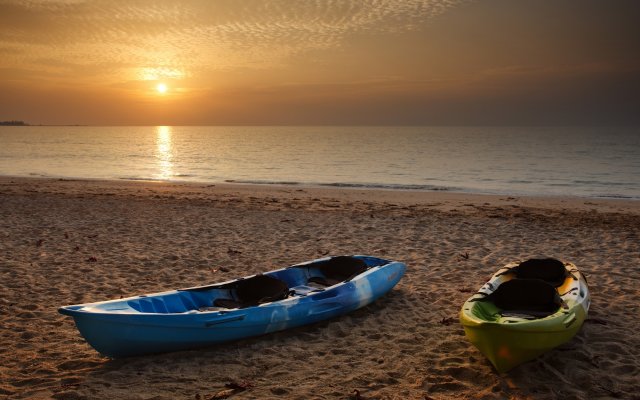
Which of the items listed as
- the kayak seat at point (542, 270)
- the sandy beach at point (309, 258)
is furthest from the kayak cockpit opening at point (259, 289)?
the kayak seat at point (542, 270)

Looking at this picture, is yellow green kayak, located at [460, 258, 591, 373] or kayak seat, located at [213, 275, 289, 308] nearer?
yellow green kayak, located at [460, 258, 591, 373]

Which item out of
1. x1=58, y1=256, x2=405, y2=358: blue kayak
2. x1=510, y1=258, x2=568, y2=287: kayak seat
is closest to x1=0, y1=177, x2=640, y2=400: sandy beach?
x1=58, y1=256, x2=405, y2=358: blue kayak

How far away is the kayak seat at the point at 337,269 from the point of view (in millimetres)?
8570

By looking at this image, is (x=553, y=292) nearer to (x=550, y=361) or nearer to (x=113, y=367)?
(x=550, y=361)

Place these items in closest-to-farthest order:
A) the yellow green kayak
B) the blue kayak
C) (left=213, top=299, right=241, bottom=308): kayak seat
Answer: the yellow green kayak < the blue kayak < (left=213, top=299, right=241, bottom=308): kayak seat

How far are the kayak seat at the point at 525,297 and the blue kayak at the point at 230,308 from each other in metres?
1.92

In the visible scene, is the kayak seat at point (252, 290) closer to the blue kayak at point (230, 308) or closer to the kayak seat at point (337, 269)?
the blue kayak at point (230, 308)

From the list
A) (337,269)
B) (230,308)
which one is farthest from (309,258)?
(230,308)

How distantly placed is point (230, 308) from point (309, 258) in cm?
432

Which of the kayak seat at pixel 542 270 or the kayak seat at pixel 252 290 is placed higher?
the kayak seat at pixel 542 270

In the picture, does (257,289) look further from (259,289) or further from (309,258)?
(309,258)

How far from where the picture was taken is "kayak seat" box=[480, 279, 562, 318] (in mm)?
6730

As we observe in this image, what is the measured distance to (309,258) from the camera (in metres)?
11.3

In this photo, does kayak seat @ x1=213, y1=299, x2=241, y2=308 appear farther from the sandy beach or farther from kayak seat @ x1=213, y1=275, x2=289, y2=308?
the sandy beach
